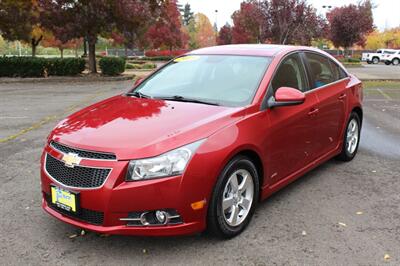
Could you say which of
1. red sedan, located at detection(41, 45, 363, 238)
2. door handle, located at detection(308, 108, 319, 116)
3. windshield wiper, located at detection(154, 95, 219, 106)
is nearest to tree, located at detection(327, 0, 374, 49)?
door handle, located at detection(308, 108, 319, 116)

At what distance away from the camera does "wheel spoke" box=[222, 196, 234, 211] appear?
361 cm

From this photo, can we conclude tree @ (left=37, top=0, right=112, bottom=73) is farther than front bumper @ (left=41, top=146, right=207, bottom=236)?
Yes

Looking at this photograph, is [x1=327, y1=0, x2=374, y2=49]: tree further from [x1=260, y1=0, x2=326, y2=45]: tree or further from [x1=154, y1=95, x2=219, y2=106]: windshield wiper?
[x1=154, y1=95, x2=219, y2=106]: windshield wiper

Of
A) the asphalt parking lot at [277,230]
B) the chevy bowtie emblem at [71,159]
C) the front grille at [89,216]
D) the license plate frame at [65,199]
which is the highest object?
the chevy bowtie emblem at [71,159]

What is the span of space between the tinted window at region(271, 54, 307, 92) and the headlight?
1.48 m

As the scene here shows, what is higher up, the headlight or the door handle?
the door handle

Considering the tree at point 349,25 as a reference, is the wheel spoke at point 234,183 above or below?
below

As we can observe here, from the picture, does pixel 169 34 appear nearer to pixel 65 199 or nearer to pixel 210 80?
pixel 210 80

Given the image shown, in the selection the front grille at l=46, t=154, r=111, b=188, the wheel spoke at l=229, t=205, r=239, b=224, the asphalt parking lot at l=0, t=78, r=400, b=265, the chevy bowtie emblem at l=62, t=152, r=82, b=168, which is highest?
the chevy bowtie emblem at l=62, t=152, r=82, b=168

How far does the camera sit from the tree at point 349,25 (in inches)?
1540

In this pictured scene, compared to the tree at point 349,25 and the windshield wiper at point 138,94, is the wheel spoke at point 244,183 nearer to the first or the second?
the windshield wiper at point 138,94

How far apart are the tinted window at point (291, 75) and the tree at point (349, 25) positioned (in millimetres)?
36170

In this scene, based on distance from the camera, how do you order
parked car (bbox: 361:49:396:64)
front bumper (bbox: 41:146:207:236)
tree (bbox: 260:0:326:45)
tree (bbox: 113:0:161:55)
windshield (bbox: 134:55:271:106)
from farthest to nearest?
parked car (bbox: 361:49:396:64), tree (bbox: 260:0:326:45), tree (bbox: 113:0:161:55), windshield (bbox: 134:55:271:106), front bumper (bbox: 41:146:207:236)

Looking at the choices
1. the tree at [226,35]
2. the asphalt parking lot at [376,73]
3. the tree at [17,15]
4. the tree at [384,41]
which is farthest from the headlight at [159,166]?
the tree at [384,41]
